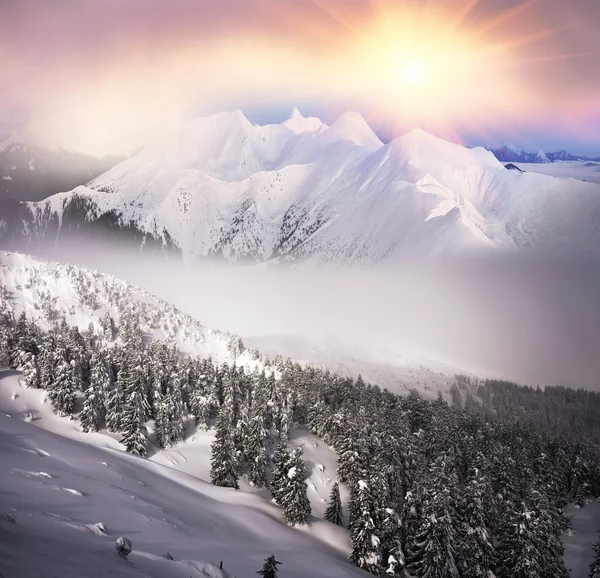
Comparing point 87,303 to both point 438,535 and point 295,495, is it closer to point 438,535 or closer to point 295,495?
point 295,495

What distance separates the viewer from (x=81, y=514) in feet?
77.9

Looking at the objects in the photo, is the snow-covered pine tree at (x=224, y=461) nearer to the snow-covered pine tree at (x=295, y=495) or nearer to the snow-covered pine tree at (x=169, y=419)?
the snow-covered pine tree at (x=295, y=495)

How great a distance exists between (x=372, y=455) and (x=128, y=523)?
45.6 metres

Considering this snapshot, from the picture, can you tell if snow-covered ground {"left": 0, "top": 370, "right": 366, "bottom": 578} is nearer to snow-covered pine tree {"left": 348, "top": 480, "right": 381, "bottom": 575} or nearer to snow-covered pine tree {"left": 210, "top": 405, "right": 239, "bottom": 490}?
snow-covered pine tree {"left": 348, "top": 480, "right": 381, "bottom": 575}

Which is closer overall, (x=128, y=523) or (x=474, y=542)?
(x=128, y=523)

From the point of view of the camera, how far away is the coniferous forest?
140ft

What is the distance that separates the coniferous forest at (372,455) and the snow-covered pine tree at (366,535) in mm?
124

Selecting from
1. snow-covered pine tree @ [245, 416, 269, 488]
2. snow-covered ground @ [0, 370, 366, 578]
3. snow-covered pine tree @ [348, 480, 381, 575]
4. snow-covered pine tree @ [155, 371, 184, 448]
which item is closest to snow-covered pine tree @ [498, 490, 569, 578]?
snow-covered pine tree @ [348, 480, 381, 575]

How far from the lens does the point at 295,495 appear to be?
1997 inches

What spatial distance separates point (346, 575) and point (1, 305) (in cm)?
13715

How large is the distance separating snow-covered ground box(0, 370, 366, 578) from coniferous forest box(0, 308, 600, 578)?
19.0ft

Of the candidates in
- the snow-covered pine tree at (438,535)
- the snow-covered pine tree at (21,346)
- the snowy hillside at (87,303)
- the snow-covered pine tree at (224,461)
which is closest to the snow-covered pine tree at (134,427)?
the snow-covered pine tree at (224,461)

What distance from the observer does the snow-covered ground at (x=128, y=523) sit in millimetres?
16219

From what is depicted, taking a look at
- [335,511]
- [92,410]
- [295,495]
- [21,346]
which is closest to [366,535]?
[295,495]
